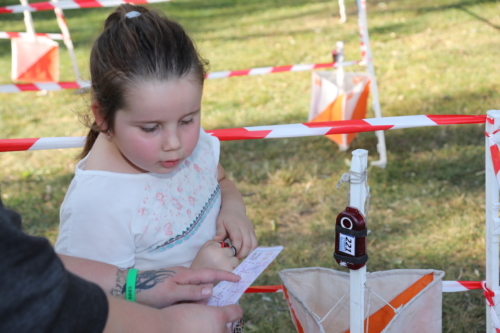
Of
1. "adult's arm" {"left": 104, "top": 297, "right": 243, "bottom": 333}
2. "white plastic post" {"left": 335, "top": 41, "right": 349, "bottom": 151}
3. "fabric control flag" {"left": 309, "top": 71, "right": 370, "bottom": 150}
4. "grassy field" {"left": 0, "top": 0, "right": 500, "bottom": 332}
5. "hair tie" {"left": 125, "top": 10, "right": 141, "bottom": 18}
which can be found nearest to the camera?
"adult's arm" {"left": 104, "top": 297, "right": 243, "bottom": 333}

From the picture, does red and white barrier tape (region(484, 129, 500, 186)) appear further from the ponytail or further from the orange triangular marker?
the ponytail

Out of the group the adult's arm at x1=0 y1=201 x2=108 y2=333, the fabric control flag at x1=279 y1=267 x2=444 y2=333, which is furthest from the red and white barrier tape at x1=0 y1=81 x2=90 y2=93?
the adult's arm at x1=0 y1=201 x2=108 y2=333

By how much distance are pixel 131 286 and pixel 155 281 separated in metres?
0.06

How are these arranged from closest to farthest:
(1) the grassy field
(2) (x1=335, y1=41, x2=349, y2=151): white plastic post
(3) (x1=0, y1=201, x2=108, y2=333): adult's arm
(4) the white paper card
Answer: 1. (3) (x1=0, y1=201, x2=108, y2=333): adult's arm
2. (4) the white paper card
3. (1) the grassy field
4. (2) (x1=335, y1=41, x2=349, y2=151): white plastic post

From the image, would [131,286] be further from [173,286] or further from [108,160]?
[108,160]

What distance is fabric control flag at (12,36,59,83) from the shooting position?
5.57 m

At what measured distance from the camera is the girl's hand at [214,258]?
152 centimetres

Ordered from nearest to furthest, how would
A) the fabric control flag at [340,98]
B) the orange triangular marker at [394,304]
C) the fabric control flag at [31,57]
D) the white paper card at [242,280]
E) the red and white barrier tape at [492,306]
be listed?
the white paper card at [242,280], the red and white barrier tape at [492,306], the orange triangular marker at [394,304], the fabric control flag at [340,98], the fabric control flag at [31,57]

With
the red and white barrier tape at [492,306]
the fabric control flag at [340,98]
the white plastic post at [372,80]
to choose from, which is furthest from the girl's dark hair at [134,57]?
the white plastic post at [372,80]

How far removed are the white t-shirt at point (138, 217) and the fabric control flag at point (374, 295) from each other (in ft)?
1.32

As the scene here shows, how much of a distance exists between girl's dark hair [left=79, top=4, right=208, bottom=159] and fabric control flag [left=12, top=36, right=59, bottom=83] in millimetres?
4522

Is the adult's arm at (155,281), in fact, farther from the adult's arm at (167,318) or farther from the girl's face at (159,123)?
the girl's face at (159,123)

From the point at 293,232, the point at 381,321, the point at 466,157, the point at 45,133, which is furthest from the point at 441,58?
the point at 381,321

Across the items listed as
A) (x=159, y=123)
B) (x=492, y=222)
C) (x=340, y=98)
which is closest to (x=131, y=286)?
(x=159, y=123)
